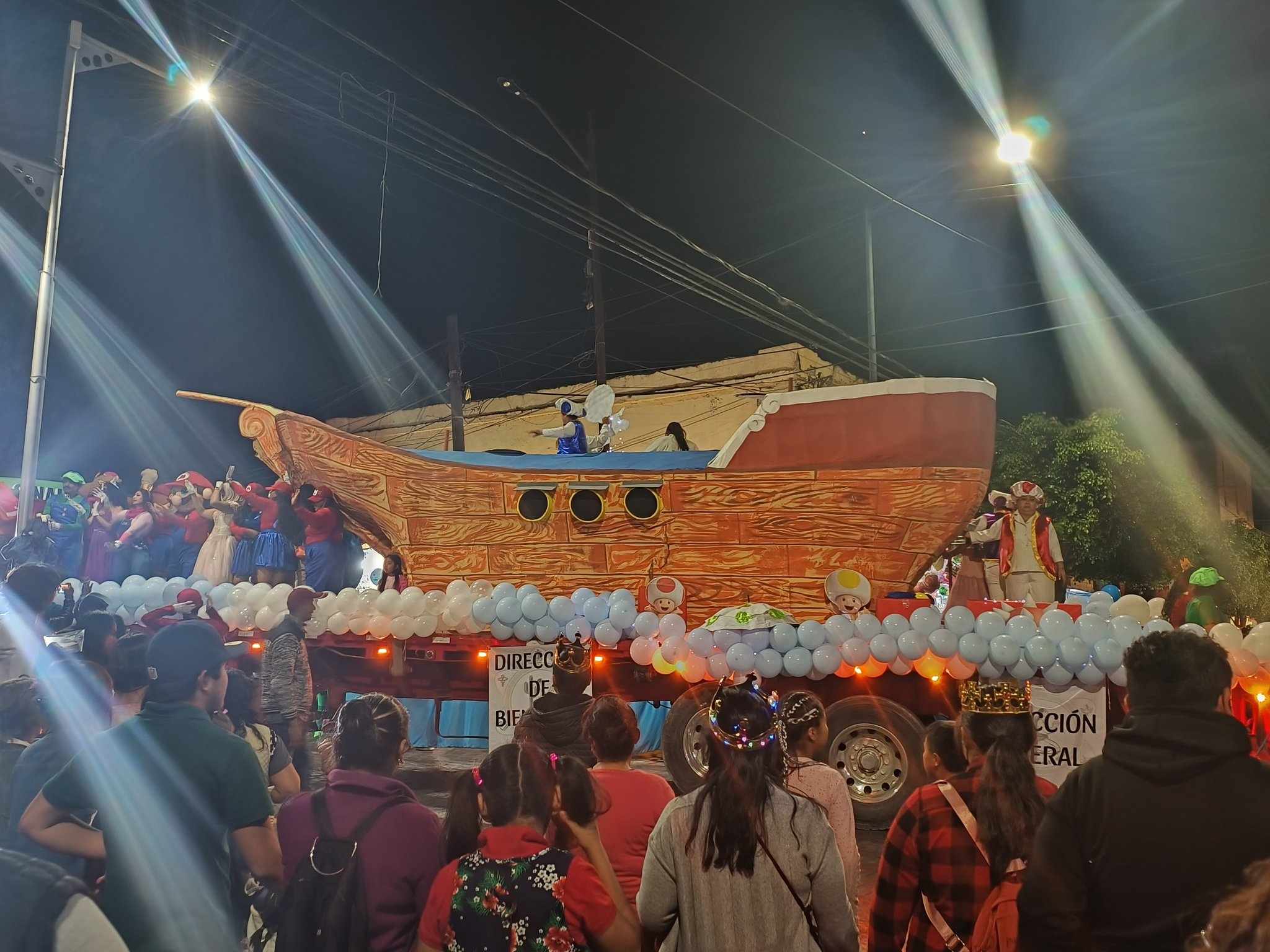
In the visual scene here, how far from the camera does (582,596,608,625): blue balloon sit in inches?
311

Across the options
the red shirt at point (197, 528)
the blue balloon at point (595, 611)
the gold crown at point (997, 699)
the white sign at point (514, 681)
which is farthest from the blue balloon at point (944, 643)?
the red shirt at point (197, 528)

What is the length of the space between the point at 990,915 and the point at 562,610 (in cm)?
559

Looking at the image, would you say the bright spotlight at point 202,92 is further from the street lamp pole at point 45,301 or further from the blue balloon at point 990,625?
the blue balloon at point 990,625

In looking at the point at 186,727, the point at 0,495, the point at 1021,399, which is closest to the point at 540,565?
the point at 186,727

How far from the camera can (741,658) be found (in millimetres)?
7117

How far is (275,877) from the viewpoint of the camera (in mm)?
2893

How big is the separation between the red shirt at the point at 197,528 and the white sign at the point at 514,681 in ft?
15.1

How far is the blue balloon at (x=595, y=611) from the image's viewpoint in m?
7.89

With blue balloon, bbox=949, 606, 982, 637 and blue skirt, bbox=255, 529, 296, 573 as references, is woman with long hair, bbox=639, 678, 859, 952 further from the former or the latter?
blue skirt, bbox=255, 529, 296, 573

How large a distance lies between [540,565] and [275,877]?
625cm

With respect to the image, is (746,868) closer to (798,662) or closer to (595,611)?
(798,662)

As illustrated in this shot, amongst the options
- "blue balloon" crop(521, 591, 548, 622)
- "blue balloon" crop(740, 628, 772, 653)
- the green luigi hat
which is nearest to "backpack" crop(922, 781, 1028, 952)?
"blue balloon" crop(740, 628, 772, 653)

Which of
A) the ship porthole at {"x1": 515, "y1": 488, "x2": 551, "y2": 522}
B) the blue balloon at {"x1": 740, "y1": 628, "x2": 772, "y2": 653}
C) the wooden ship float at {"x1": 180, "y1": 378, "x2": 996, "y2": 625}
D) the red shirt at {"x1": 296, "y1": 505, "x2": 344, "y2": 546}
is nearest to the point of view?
the blue balloon at {"x1": 740, "y1": 628, "x2": 772, "y2": 653}

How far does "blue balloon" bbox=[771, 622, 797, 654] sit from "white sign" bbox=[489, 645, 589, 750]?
1.99 meters
